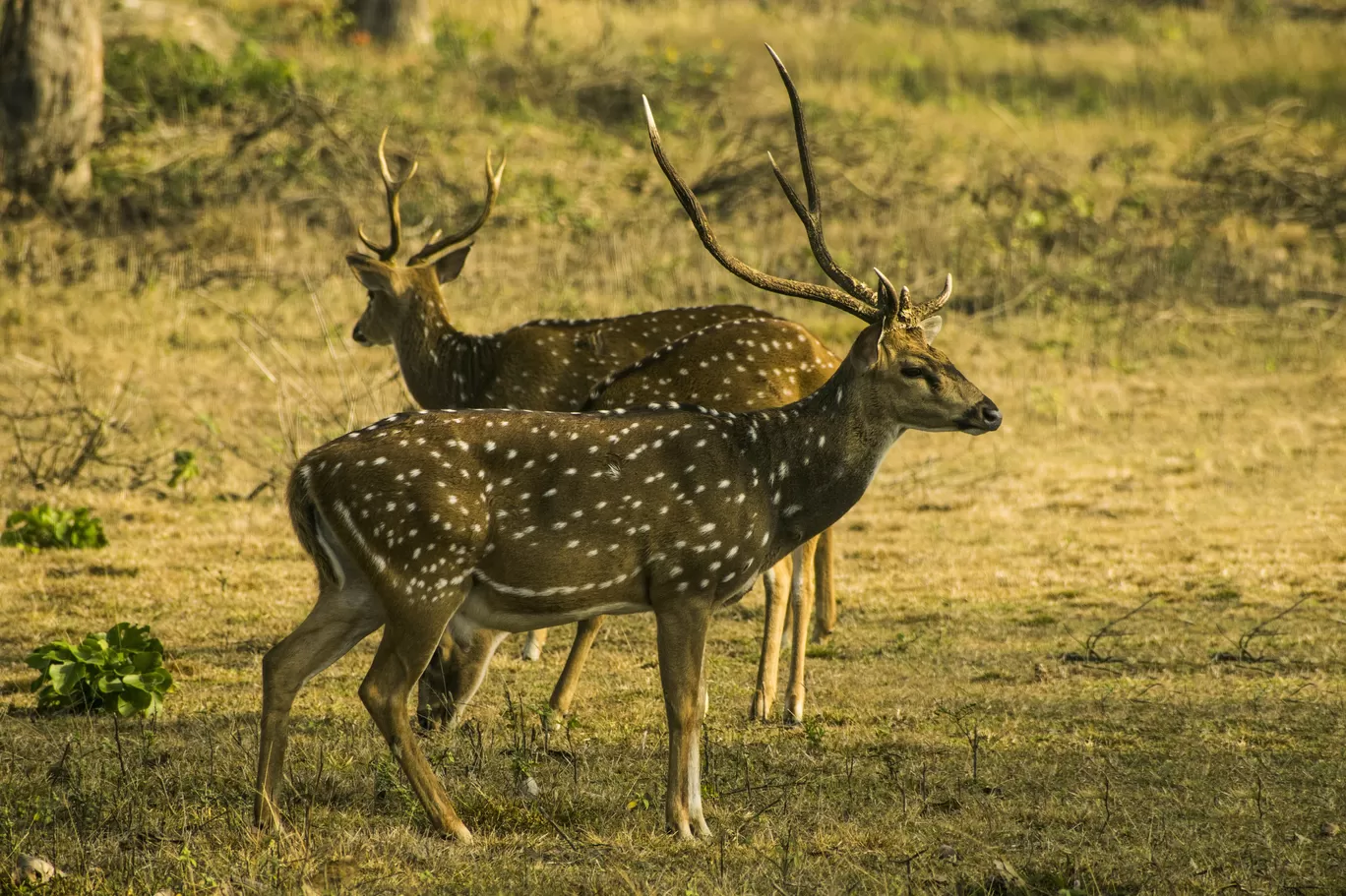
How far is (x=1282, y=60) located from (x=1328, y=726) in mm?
20678

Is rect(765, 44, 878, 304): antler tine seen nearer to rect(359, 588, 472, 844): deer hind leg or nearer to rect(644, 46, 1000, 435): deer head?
rect(644, 46, 1000, 435): deer head

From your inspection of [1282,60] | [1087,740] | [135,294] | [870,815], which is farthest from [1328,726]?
[1282,60]

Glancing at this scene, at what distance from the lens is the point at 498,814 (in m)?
6.29

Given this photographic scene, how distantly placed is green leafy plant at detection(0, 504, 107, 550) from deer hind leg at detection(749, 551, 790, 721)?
517 cm

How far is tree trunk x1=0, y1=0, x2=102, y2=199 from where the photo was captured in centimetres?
1694

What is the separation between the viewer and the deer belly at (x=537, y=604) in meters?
6.14

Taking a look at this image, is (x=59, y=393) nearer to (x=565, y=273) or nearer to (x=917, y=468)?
(x=565, y=273)

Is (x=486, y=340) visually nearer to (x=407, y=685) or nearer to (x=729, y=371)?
(x=729, y=371)

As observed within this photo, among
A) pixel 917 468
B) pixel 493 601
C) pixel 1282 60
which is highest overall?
pixel 1282 60

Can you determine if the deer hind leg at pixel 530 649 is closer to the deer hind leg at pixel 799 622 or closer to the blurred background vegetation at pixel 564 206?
the deer hind leg at pixel 799 622

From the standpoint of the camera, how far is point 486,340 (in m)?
10.4

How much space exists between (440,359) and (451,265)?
920 millimetres

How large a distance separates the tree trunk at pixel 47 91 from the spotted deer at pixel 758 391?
35.3 ft

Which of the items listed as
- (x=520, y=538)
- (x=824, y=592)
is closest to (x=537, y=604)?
(x=520, y=538)
